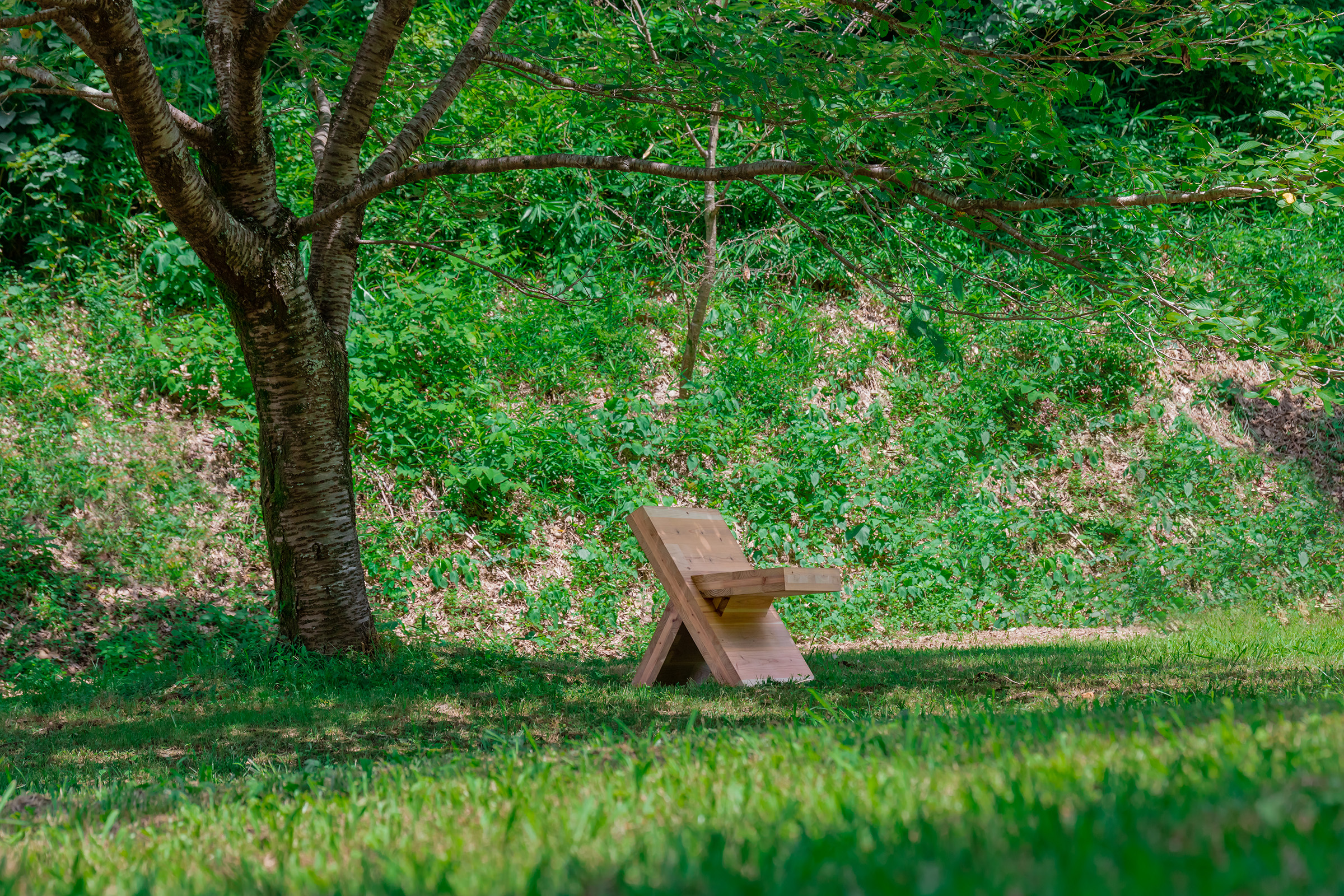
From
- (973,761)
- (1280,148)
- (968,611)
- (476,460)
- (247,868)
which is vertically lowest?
(968,611)

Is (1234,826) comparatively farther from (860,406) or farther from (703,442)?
(860,406)

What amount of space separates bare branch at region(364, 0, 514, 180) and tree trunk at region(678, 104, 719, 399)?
3.17 m

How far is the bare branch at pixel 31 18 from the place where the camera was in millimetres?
4453

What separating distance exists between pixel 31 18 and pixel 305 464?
2578mm

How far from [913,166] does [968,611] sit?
461 cm

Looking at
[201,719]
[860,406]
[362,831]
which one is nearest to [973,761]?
[362,831]

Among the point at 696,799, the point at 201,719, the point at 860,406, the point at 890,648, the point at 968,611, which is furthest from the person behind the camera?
the point at 860,406

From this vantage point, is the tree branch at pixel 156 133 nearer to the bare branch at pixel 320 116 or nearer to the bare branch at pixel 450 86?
the bare branch at pixel 450 86

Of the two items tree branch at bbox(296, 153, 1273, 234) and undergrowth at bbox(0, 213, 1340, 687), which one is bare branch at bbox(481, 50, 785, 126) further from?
undergrowth at bbox(0, 213, 1340, 687)

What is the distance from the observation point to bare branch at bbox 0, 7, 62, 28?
445 centimetres

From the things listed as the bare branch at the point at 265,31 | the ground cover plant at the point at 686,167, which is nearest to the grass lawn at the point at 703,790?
the ground cover plant at the point at 686,167

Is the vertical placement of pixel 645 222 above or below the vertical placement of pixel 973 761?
above

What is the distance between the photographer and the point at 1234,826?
139 cm

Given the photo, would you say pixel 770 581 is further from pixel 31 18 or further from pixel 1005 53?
pixel 31 18
